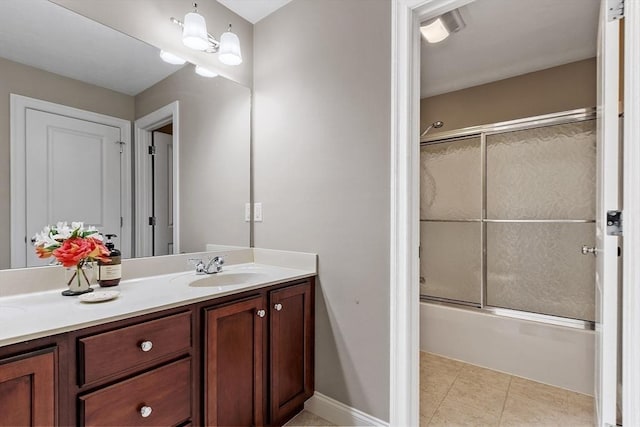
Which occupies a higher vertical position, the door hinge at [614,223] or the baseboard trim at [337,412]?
the door hinge at [614,223]

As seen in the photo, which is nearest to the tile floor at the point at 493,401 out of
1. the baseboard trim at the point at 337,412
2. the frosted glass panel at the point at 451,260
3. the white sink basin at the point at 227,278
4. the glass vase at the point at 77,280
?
the baseboard trim at the point at 337,412

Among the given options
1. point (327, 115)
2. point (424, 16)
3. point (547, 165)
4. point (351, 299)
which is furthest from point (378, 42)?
point (547, 165)

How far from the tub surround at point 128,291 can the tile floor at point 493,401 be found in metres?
1.14

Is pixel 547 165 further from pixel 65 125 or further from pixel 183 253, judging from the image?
pixel 65 125

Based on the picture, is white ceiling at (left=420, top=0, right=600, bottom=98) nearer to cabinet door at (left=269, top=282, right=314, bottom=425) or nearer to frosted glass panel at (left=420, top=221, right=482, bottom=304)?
frosted glass panel at (left=420, top=221, right=482, bottom=304)

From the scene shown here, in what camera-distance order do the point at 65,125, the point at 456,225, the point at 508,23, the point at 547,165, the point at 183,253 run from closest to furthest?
1. the point at 65,125
2. the point at 183,253
3. the point at 508,23
4. the point at 547,165
5. the point at 456,225

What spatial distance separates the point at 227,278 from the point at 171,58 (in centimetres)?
125

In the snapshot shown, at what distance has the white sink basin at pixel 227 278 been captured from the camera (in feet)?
5.52

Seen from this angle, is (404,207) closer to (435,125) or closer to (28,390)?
(28,390)

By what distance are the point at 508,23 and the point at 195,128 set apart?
205cm

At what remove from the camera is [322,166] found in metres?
1.78

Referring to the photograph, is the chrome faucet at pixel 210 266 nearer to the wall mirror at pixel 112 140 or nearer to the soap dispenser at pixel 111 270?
the wall mirror at pixel 112 140

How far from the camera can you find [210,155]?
1.97 m

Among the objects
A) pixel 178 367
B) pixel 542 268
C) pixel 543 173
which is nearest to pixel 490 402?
pixel 542 268
